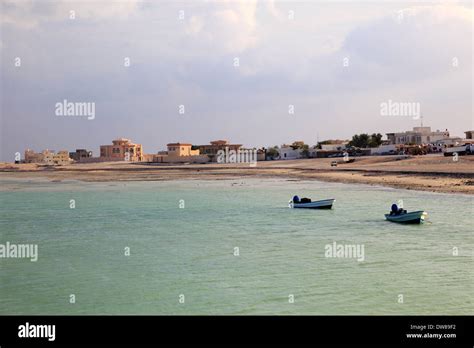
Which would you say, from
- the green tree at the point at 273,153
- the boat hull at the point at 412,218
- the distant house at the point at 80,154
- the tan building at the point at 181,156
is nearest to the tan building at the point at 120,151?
the tan building at the point at 181,156

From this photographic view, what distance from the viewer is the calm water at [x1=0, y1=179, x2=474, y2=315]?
1245cm

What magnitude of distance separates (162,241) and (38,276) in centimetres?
636

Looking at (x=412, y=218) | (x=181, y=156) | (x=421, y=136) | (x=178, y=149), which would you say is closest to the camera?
(x=412, y=218)

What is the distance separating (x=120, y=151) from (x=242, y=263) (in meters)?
106

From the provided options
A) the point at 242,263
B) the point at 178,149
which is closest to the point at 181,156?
the point at 178,149

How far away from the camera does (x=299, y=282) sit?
14031 millimetres

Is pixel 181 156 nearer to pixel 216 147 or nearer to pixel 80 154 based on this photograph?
pixel 216 147

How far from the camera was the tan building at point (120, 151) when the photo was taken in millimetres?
117500

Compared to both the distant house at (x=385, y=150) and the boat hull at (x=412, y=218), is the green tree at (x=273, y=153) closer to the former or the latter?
the distant house at (x=385, y=150)

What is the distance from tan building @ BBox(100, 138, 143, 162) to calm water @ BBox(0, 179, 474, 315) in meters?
88.2

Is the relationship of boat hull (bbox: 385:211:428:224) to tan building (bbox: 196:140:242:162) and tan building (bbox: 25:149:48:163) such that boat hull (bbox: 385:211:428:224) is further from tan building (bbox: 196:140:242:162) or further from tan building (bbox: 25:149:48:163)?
tan building (bbox: 25:149:48:163)

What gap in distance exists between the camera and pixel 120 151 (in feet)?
390
